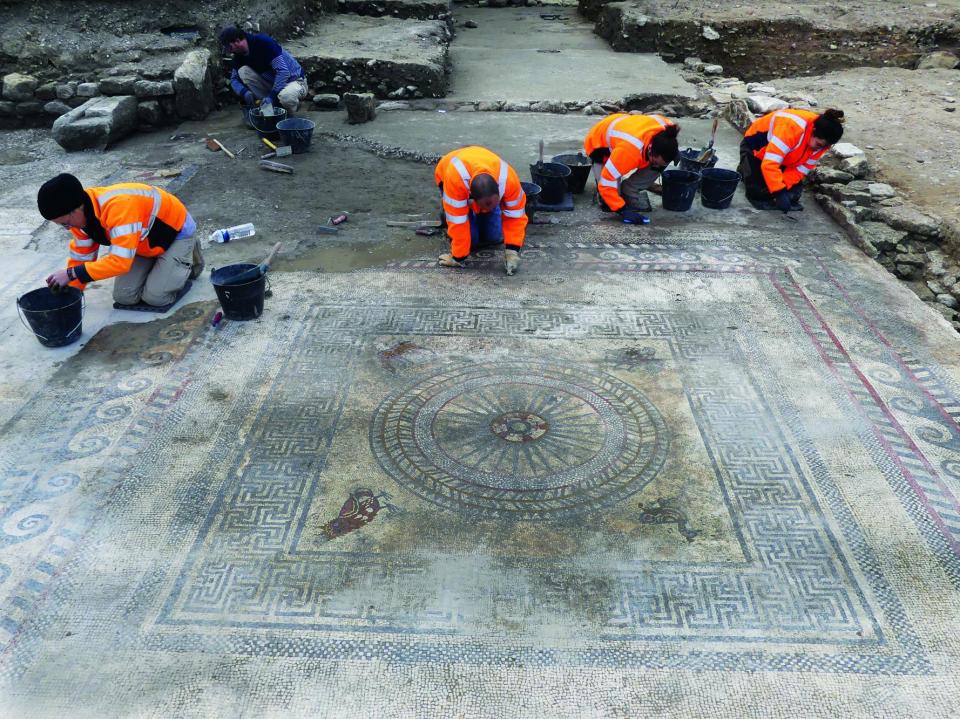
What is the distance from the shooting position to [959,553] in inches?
119

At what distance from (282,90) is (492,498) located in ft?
23.4

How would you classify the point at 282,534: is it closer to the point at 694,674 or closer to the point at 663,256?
the point at 694,674

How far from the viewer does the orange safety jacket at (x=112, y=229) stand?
429 centimetres

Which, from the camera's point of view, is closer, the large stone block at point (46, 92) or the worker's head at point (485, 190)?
the worker's head at point (485, 190)

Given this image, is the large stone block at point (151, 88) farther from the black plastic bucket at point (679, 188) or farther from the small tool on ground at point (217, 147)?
the black plastic bucket at point (679, 188)

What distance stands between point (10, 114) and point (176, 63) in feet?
7.27

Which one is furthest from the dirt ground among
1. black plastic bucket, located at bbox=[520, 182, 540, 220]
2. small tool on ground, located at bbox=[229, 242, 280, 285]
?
small tool on ground, located at bbox=[229, 242, 280, 285]

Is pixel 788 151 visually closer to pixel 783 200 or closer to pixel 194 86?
pixel 783 200

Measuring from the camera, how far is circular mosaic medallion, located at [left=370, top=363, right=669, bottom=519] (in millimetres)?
3326

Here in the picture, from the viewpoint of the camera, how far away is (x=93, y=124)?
7762 mm

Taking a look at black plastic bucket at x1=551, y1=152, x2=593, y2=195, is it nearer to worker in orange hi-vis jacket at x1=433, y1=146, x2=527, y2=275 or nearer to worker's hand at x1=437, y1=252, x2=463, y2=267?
worker in orange hi-vis jacket at x1=433, y1=146, x2=527, y2=275

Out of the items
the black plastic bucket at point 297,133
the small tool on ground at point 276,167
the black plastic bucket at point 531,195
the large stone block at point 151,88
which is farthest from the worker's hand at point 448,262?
the large stone block at point 151,88

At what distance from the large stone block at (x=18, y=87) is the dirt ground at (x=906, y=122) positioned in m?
10.3

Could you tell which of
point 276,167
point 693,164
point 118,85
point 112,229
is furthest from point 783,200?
point 118,85
